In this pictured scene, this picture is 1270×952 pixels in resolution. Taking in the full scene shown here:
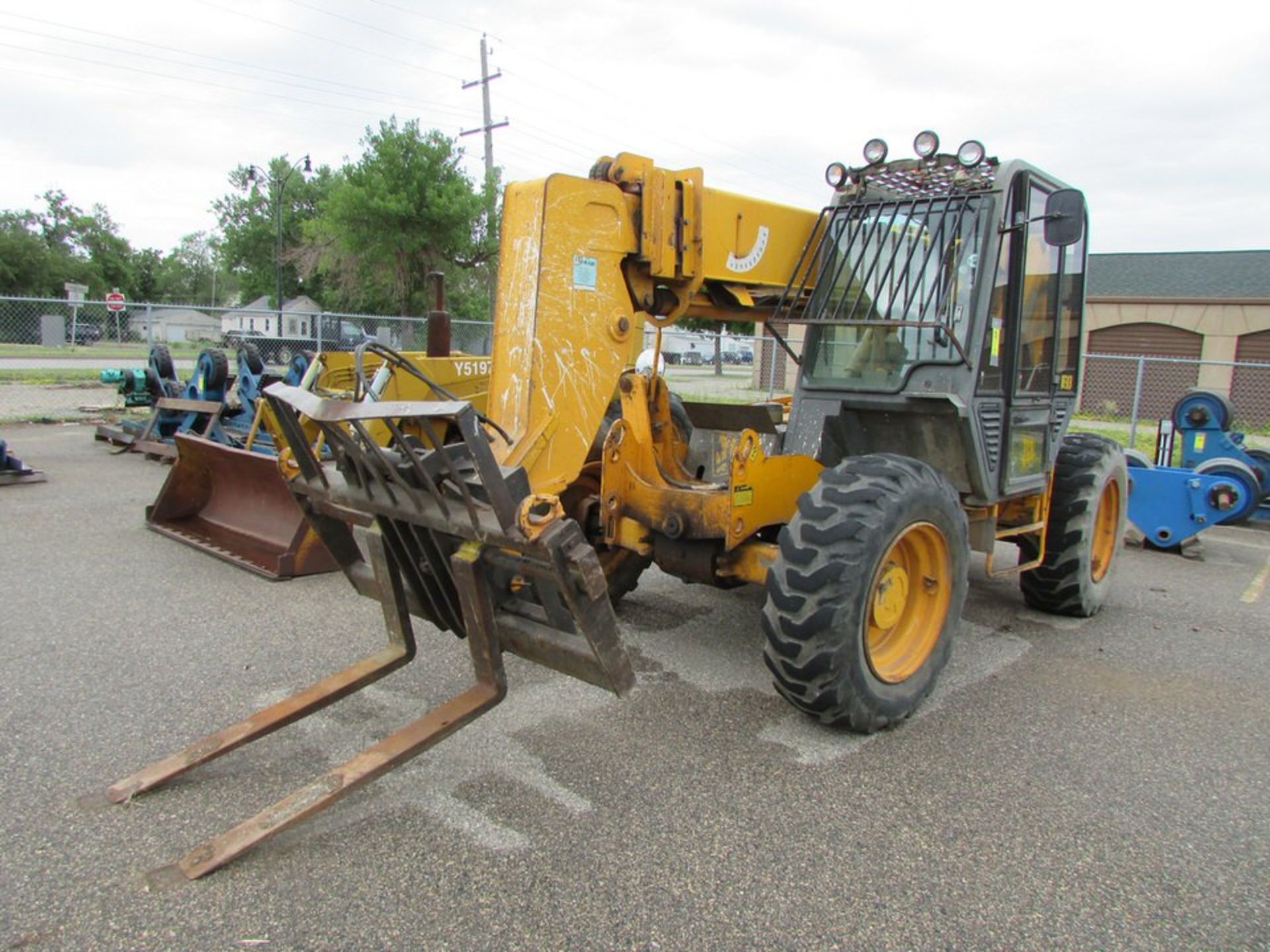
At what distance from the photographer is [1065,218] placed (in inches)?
160

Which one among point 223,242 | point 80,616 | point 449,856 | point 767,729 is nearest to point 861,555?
point 767,729

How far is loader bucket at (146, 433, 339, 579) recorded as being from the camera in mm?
5871

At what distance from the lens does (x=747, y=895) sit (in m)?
2.71

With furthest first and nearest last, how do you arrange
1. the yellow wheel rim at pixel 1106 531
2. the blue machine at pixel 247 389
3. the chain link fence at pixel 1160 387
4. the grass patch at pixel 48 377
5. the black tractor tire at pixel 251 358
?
the chain link fence at pixel 1160 387, the grass patch at pixel 48 377, the black tractor tire at pixel 251 358, the blue machine at pixel 247 389, the yellow wheel rim at pixel 1106 531

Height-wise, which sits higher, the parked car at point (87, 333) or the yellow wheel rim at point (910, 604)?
the parked car at point (87, 333)

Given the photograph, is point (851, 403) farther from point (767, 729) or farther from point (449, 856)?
point (449, 856)

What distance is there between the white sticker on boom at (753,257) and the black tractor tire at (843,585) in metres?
1.19

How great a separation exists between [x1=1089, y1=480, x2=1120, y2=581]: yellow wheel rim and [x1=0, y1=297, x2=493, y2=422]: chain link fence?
6.98 meters

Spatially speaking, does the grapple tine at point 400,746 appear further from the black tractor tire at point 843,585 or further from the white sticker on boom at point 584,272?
the white sticker on boom at point 584,272

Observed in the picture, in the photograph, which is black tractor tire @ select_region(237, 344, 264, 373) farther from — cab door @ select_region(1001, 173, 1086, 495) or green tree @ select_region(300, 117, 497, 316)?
green tree @ select_region(300, 117, 497, 316)

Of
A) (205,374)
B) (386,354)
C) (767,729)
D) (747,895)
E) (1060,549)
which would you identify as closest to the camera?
(747,895)

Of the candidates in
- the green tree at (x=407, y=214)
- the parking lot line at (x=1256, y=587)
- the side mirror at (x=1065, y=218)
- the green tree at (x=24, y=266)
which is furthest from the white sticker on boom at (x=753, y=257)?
the green tree at (x=24, y=266)

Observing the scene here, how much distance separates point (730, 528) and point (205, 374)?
8770 mm

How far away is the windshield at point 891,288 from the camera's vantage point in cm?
430
